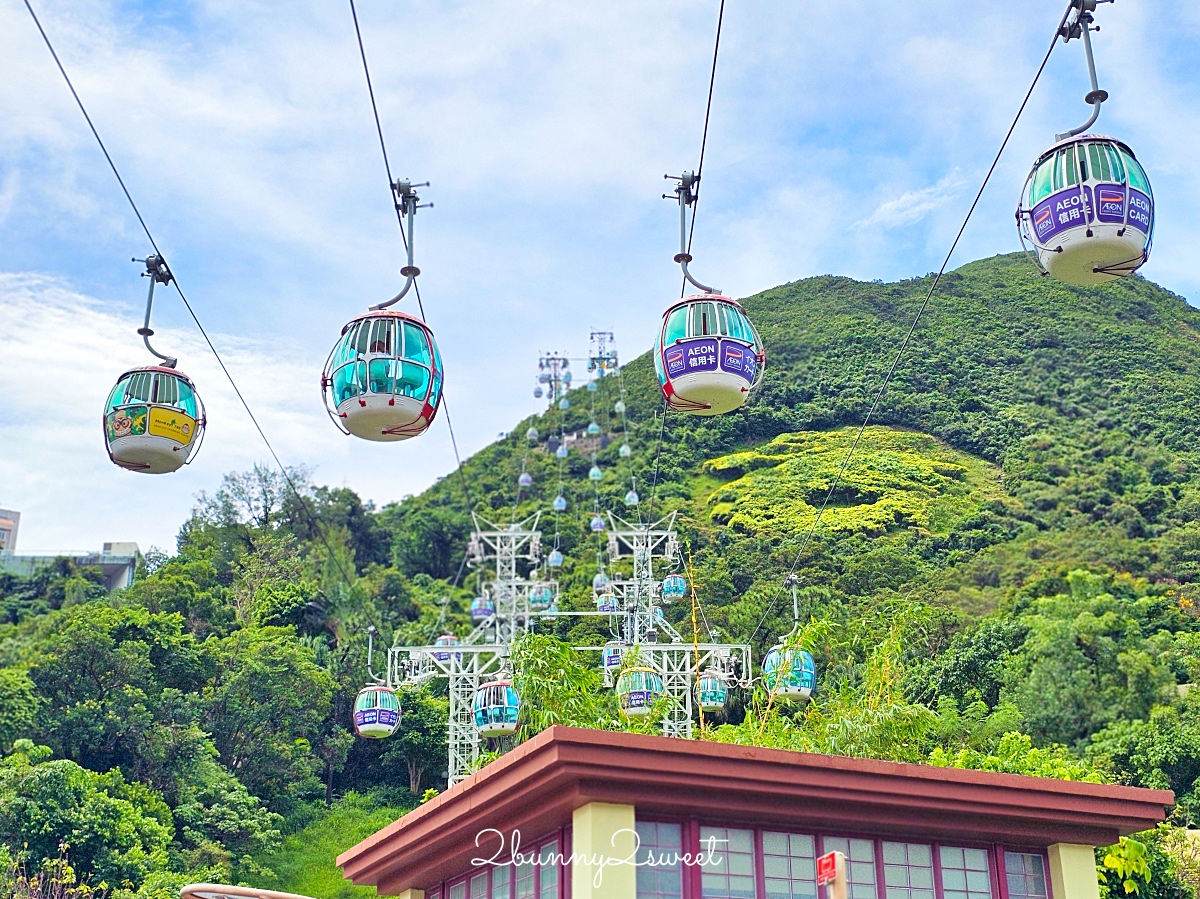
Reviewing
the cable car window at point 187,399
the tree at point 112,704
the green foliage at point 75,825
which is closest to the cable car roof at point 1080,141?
the cable car window at point 187,399

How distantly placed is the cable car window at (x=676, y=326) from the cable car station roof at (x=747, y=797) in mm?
3068

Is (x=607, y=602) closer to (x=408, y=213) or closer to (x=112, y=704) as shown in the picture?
(x=112, y=704)

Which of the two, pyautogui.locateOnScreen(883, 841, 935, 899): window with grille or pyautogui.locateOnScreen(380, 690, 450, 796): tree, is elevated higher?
pyautogui.locateOnScreen(380, 690, 450, 796): tree

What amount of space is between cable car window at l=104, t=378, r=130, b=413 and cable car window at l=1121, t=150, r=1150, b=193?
295 inches

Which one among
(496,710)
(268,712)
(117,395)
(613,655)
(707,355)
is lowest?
(707,355)

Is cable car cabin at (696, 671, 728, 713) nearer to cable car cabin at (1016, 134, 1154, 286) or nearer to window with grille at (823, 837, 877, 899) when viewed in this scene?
window with grille at (823, 837, 877, 899)

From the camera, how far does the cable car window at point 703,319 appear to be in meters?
9.33

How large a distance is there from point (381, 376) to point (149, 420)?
232 centimetres

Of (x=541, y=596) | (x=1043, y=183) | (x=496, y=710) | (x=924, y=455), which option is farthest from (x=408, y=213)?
(x=924, y=455)

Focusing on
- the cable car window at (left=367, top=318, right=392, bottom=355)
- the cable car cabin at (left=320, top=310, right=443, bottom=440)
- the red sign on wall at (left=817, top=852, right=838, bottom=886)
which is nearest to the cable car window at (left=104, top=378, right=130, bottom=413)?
the cable car cabin at (left=320, top=310, right=443, bottom=440)

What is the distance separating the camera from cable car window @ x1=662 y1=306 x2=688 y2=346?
941 centimetres

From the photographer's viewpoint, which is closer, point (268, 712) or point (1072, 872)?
point (1072, 872)

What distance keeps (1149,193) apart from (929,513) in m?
50.3

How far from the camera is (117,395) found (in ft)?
33.4
